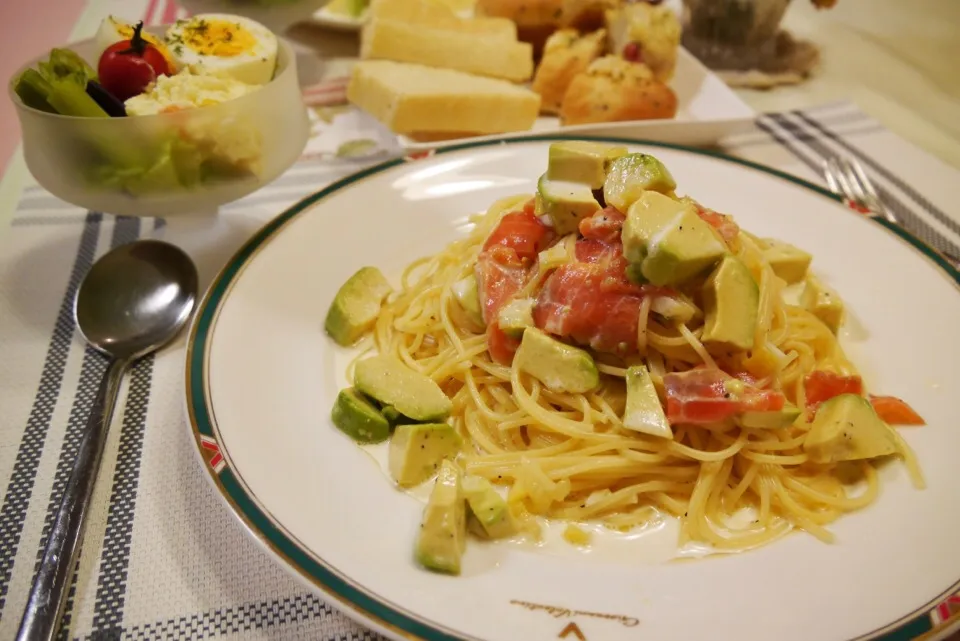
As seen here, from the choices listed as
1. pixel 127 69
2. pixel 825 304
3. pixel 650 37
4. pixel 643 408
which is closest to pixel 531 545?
pixel 643 408

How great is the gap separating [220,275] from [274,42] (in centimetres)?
138

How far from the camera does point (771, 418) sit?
1.94 metres

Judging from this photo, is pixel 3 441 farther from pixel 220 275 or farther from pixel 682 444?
pixel 682 444

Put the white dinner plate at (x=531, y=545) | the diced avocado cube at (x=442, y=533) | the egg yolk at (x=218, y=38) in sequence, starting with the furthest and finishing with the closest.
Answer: the egg yolk at (x=218, y=38) → the diced avocado cube at (x=442, y=533) → the white dinner plate at (x=531, y=545)

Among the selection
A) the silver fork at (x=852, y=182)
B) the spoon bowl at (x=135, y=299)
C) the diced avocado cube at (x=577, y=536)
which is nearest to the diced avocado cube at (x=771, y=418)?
the diced avocado cube at (x=577, y=536)

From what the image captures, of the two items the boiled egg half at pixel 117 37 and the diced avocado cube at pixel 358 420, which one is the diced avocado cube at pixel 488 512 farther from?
the boiled egg half at pixel 117 37

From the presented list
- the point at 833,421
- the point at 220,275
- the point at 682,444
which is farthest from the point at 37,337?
the point at 833,421

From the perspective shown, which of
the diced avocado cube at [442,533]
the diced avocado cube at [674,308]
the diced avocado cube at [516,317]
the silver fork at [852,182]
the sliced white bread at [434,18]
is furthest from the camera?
the sliced white bread at [434,18]

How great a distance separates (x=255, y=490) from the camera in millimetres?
1639

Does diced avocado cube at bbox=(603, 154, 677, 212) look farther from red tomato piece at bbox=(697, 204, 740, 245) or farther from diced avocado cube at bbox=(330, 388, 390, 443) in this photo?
diced avocado cube at bbox=(330, 388, 390, 443)

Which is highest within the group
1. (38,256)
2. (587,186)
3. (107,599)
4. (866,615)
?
(587,186)

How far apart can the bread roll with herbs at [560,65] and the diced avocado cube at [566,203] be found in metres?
1.82

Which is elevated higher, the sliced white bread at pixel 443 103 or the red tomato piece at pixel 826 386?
the red tomato piece at pixel 826 386

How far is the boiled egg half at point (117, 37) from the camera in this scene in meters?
2.78
